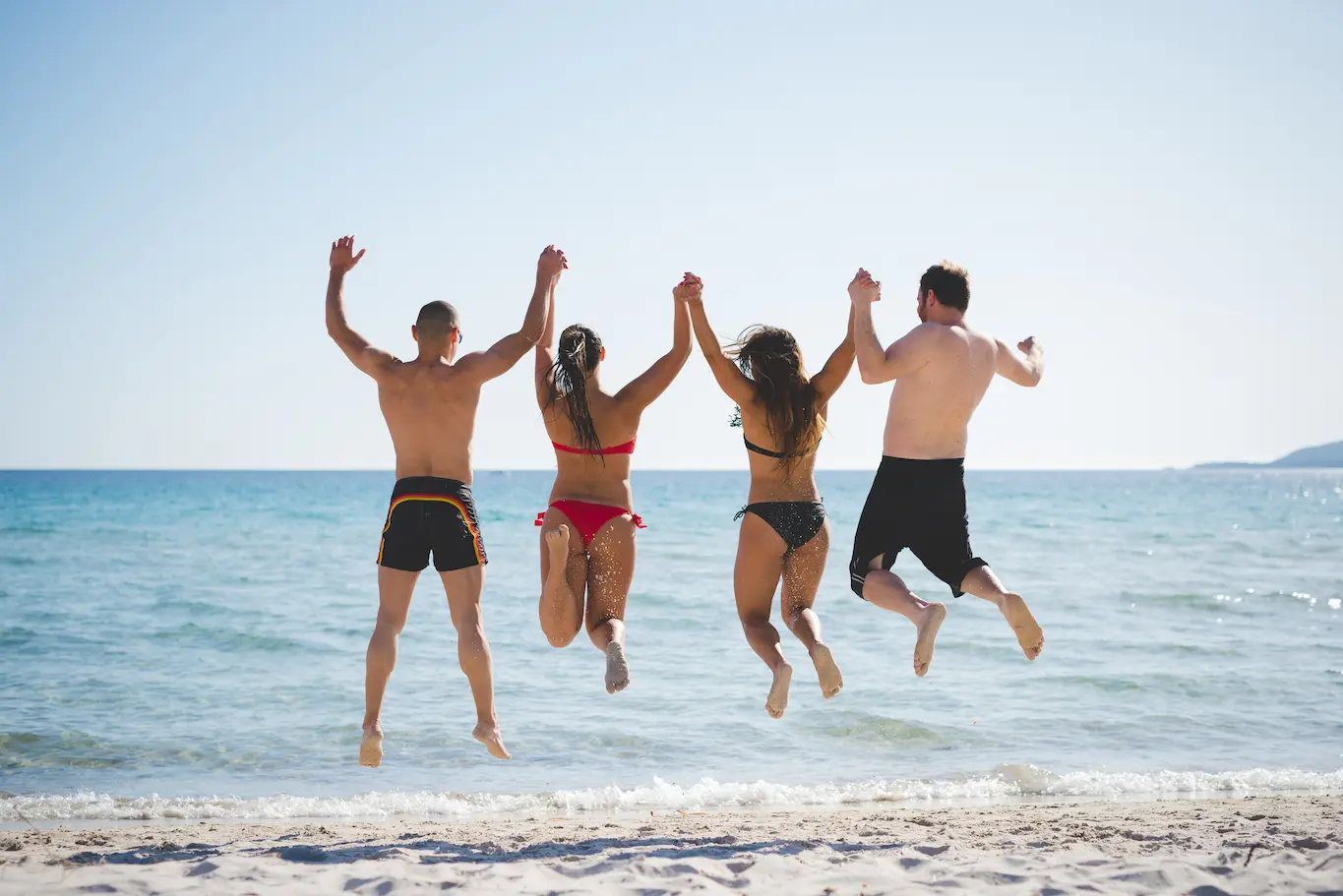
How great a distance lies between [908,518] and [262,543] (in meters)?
25.1

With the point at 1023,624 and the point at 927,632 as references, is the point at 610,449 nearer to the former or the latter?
the point at 927,632

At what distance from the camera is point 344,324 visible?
5.69 metres

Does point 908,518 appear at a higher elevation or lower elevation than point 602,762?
higher

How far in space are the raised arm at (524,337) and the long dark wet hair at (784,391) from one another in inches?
39.4

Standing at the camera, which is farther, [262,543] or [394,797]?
[262,543]

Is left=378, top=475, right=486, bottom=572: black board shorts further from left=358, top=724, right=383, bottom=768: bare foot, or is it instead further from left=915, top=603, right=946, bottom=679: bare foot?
left=915, top=603, right=946, bottom=679: bare foot

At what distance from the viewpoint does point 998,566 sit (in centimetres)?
2373

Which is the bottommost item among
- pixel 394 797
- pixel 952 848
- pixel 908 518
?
pixel 394 797

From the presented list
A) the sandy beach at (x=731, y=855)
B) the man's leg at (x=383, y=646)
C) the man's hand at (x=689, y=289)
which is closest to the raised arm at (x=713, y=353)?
the man's hand at (x=689, y=289)

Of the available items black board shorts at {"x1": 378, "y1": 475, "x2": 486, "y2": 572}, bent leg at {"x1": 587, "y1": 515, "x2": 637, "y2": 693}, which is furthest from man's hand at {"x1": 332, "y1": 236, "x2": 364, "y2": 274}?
bent leg at {"x1": 587, "y1": 515, "x2": 637, "y2": 693}

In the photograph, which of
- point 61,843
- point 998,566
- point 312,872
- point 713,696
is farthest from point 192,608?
point 998,566

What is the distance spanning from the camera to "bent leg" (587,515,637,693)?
5.73 metres

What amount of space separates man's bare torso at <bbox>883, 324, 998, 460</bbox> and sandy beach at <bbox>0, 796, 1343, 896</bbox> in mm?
2056

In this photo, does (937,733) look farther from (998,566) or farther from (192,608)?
(998,566)
